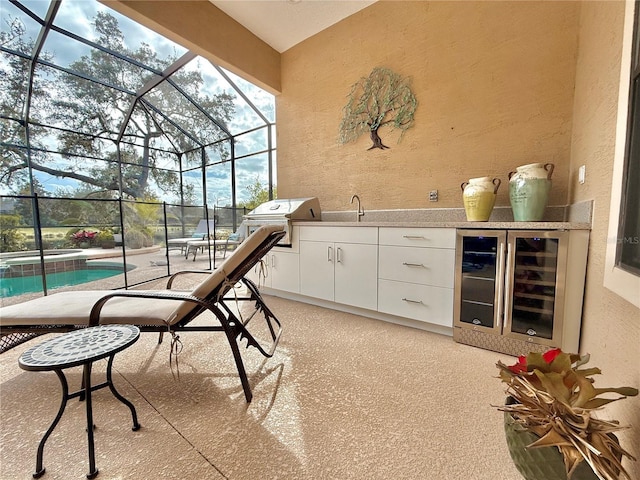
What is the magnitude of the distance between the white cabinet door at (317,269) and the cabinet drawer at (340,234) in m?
0.06

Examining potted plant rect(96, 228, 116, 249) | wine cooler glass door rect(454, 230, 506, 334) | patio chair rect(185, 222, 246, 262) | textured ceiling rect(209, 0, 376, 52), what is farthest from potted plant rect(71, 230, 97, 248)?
wine cooler glass door rect(454, 230, 506, 334)

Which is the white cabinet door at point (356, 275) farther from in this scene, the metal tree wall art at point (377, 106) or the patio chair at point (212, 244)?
the patio chair at point (212, 244)

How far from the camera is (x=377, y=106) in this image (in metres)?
2.88

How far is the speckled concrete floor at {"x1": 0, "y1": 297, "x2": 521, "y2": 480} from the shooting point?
0.97m

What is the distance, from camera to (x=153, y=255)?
4.64 metres

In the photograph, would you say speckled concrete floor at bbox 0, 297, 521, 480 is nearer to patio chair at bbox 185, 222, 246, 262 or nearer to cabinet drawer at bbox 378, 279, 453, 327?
cabinet drawer at bbox 378, 279, 453, 327

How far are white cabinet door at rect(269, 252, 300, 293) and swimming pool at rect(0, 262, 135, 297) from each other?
2.77 metres

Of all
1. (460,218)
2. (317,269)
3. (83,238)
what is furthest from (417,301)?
(83,238)

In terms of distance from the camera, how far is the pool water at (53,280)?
3445mm

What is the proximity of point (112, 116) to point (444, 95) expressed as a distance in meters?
6.52

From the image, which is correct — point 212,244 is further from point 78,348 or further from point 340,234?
point 78,348

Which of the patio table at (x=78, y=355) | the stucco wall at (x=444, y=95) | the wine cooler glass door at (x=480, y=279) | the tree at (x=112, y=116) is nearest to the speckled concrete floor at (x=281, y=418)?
the patio table at (x=78, y=355)

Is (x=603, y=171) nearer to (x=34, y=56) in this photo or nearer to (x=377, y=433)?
(x=377, y=433)

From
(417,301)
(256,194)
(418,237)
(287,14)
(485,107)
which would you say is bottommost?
(417,301)
